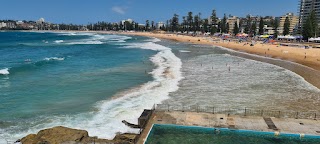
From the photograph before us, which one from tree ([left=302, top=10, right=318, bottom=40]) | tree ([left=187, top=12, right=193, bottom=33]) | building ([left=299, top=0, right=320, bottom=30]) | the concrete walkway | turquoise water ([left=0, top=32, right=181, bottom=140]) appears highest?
building ([left=299, top=0, right=320, bottom=30])

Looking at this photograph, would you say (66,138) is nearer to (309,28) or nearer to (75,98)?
(75,98)

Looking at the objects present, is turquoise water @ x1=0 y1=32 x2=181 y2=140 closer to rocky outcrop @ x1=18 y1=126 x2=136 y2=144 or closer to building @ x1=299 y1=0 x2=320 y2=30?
rocky outcrop @ x1=18 y1=126 x2=136 y2=144

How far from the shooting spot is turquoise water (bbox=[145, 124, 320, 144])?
16344 mm

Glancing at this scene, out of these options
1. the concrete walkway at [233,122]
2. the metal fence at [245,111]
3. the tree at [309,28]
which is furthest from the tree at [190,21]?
the concrete walkway at [233,122]

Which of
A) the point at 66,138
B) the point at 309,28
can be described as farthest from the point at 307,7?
the point at 66,138

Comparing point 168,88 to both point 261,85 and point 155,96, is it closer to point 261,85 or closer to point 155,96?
point 155,96

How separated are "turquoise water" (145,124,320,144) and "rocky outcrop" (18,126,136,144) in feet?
5.06

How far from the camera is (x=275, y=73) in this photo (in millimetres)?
39156

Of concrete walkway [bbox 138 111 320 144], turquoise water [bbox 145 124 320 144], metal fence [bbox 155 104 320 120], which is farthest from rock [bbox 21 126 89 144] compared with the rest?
metal fence [bbox 155 104 320 120]

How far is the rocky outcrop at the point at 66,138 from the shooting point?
1573 centimetres

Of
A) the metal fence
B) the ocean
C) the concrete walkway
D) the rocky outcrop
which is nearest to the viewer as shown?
the rocky outcrop

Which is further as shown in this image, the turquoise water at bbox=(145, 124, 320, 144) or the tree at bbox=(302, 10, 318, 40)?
the tree at bbox=(302, 10, 318, 40)

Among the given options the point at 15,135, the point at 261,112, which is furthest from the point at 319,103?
the point at 15,135

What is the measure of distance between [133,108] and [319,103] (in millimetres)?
15720
